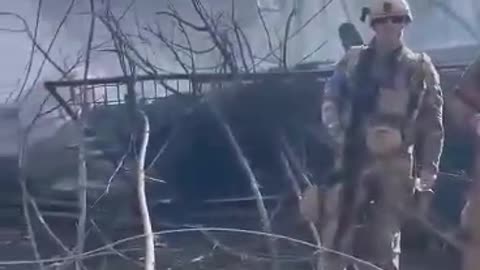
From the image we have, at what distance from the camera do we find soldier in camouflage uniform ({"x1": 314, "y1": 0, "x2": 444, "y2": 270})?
5.45 meters

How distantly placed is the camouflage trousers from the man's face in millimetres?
512

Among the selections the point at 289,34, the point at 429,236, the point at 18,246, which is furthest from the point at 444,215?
the point at 18,246

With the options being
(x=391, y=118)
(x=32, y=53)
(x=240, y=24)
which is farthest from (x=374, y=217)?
(x=32, y=53)

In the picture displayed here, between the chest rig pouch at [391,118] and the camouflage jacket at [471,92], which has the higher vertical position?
the camouflage jacket at [471,92]

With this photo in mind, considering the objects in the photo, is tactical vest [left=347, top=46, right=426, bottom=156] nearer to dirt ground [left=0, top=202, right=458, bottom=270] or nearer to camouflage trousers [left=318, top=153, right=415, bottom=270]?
camouflage trousers [left=318, top=153, right=415, bottom=270]

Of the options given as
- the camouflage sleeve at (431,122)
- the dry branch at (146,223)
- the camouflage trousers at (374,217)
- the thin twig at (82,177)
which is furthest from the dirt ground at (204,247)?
the camouflage sleeve at (431,122)

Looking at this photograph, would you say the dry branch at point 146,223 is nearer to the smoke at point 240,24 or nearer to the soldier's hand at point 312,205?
the soldier's hand at point 312,205

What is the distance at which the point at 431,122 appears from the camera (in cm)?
554

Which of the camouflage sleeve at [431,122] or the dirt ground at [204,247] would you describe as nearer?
the camouflage sleeve at [431,122]

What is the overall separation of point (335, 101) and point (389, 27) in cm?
40

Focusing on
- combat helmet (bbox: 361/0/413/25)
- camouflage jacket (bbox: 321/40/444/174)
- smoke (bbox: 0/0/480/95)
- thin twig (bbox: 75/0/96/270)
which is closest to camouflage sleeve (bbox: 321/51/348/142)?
camouflage jacket (bbox: 321/40/444/174)

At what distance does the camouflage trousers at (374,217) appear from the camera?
546cm

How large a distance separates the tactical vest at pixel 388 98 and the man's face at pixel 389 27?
73mm

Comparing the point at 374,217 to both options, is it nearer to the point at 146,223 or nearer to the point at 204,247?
the point at 146,223
